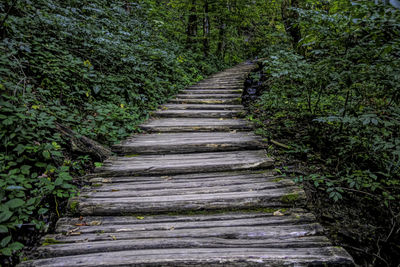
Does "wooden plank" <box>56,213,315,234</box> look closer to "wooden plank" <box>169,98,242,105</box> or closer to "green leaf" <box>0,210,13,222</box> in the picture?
"green leaf" <box>0,210,13,222</box>

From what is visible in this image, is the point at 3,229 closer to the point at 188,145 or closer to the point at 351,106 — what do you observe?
the point at 188,145

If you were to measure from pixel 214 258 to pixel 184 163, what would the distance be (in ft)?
4.80

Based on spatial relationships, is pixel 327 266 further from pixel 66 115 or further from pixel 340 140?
pixel 66 115

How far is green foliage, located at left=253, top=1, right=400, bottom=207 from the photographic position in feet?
8.11

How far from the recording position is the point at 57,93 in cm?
381

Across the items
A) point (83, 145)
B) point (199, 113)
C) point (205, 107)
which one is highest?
point (205, 107)

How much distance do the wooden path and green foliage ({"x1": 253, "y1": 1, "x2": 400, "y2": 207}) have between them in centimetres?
102

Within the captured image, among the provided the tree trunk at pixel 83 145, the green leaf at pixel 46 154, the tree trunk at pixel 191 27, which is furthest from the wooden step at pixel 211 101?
the tree trunk at pixel 191 27

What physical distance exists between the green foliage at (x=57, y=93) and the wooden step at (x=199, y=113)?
49 cm

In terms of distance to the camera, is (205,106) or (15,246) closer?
(15,246)

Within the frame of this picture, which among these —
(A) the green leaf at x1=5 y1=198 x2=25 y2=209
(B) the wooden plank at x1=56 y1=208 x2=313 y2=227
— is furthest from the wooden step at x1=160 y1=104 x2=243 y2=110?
(A) the green leaf at x1=5 y1=198 x2=25 y2=209

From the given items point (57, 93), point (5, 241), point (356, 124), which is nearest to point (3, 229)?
point (5, 241)

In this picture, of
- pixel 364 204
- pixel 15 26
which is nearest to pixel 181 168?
pixel 364 204

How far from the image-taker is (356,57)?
2.80 metres
